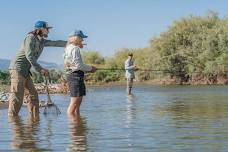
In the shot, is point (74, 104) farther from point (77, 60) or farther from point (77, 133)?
point (77, 133)

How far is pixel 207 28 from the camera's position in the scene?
60.2 meters

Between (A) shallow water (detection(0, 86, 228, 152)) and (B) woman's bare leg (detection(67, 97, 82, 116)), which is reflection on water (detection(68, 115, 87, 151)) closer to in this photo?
(A) shallow water (detection(0, 86, 228, 152))

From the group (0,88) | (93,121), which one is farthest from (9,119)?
(0,88)

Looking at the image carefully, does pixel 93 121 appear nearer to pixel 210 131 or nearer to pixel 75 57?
pixel 75 57

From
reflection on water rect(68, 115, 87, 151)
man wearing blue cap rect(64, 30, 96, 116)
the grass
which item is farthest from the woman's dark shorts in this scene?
the grass

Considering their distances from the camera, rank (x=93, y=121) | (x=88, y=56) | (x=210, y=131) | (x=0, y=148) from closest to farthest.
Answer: (x=0, y=148), (x=210, y=131), (x=93, y=121), (x=88, y=56)

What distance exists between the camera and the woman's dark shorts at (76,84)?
1189 centimetres

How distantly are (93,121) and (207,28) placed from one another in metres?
50.0

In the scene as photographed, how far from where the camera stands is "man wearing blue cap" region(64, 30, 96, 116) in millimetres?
11891

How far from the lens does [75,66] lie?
1186 cm

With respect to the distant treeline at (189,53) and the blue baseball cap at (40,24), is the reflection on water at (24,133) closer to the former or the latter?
the blue baseball cap at (40,24)

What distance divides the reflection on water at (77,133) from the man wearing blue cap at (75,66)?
472 mm

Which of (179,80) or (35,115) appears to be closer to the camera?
(35,115)

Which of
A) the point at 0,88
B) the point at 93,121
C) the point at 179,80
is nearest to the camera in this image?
the point at 93,121
